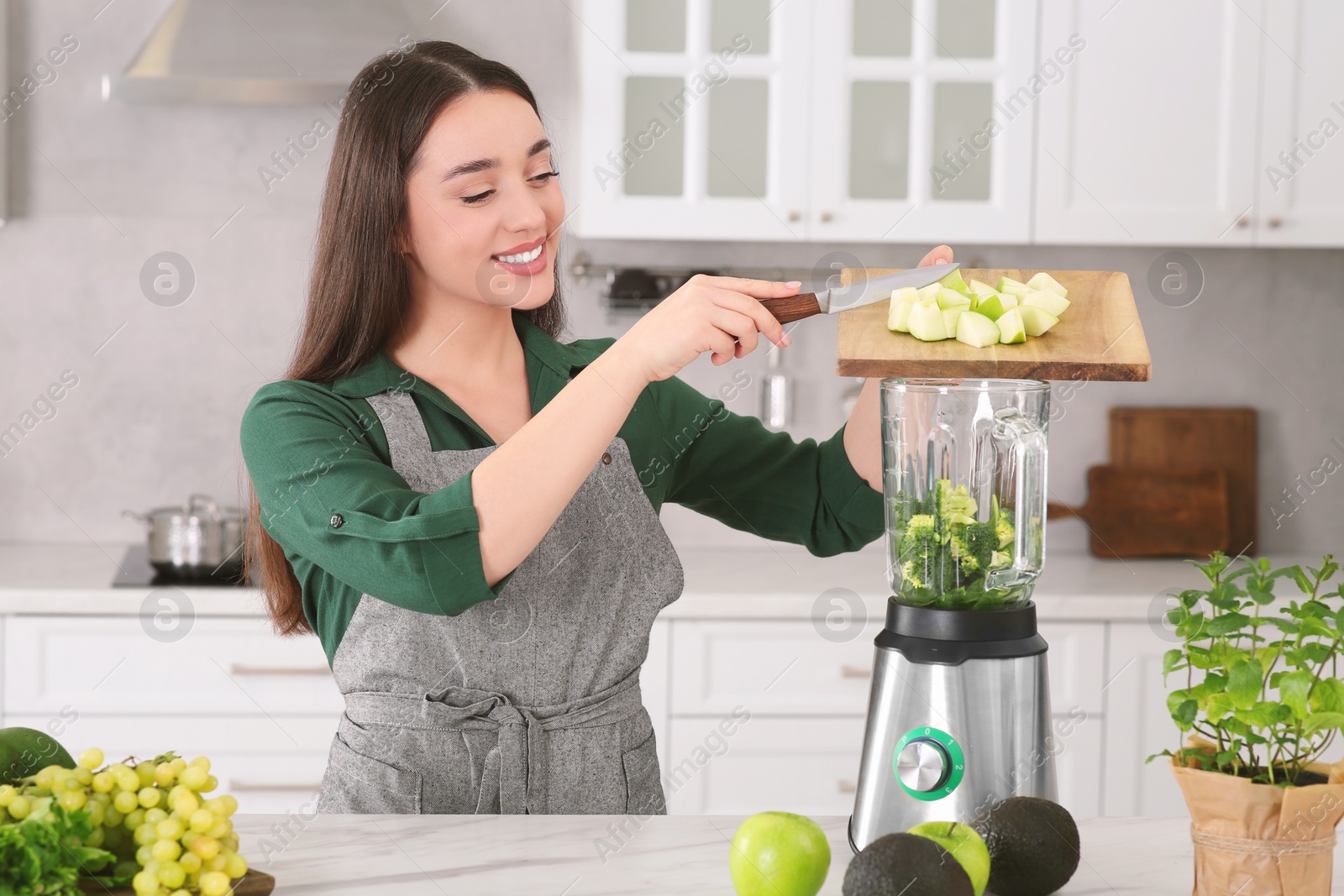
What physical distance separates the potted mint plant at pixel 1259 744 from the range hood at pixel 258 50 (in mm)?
1906

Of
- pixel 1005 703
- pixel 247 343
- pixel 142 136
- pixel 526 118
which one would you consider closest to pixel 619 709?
pixel 1005 703

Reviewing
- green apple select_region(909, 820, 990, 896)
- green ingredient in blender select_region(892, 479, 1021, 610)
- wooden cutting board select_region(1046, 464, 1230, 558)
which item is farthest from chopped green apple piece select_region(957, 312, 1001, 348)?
wooden cutting board select_region(1046, 464, 1230, 558)

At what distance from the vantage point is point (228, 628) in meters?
2.16

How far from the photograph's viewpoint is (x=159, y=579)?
224 centimetres

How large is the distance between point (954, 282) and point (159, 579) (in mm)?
1731

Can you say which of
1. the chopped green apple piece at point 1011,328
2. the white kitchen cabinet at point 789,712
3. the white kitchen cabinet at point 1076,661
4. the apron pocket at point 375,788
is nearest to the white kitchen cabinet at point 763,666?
the white kitchen cabinet at point 789,712

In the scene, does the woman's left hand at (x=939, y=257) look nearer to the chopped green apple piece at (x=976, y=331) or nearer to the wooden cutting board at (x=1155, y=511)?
the chopped green apple piece at (x=976, y=331)

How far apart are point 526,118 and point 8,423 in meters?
1.94

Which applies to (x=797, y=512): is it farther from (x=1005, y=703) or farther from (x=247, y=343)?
(x=247, y=343)

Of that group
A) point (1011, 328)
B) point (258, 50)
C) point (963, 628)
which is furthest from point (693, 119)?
point (963, 628)

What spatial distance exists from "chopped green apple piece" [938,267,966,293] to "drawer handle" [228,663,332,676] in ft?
4.90

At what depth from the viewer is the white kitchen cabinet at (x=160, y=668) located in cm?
213

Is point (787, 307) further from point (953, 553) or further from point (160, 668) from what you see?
point (160, 668)

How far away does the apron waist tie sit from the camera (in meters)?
1.15
